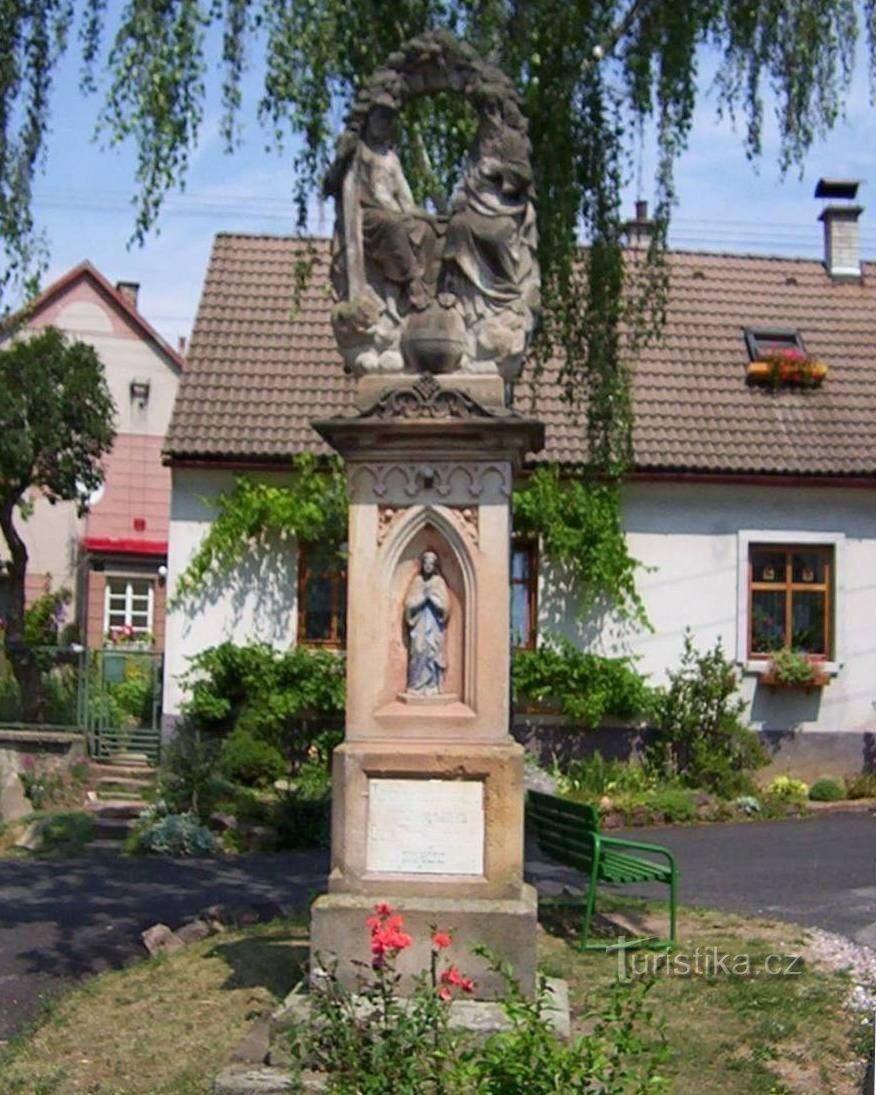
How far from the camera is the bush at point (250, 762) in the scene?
55.9 ft

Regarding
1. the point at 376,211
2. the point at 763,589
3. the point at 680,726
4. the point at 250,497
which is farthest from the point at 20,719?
the point at 376,211

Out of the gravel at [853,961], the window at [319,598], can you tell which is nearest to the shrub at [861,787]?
the window at [319,598]

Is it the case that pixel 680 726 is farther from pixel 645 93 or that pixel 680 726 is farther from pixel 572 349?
pixel 645 93

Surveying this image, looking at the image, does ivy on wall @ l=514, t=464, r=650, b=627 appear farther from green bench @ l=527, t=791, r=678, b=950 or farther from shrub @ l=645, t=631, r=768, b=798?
green bench @ l=527, t=791, r=678, b=950

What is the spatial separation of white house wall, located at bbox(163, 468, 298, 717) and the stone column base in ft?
38.7

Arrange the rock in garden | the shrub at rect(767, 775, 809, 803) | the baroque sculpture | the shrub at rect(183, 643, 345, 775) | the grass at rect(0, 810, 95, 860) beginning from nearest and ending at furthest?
the baroque sculpture < the rock in garden < the grass at rect(0, 810, 95, 860) < the shrub at rect(767, 775, 809, 803) < the shrub at rect(183, 643, 345, 775)

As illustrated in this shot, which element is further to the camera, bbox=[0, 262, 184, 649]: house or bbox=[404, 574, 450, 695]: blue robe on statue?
bbox=[0, 262, 184, 649]: house

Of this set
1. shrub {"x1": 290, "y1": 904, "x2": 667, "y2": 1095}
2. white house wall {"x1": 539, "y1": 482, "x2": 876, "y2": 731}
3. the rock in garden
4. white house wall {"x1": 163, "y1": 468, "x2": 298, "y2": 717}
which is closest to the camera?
shrub {"x1": 290, "y1": 904, "x2": 667, "y2": 1095}

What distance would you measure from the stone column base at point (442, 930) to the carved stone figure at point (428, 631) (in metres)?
1.02

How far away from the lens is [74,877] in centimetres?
1312

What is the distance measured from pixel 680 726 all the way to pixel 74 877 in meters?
7.93

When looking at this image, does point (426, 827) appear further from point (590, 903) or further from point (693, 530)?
point (693, 530)

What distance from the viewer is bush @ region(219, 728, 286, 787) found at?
55.9 feet

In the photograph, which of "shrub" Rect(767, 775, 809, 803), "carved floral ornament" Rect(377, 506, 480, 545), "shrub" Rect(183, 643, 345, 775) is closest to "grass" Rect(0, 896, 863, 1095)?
"carved floral ornament" Rect(377, 506, 480, 545)
